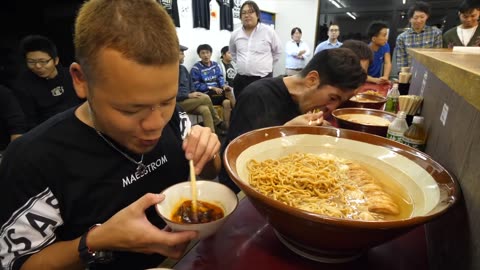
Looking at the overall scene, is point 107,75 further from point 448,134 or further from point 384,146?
point 448,134

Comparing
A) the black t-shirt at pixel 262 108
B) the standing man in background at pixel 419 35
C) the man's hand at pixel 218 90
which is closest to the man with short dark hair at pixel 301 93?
the black t-shirt at pixel 262 108

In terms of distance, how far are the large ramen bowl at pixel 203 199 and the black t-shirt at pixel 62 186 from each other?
339mm

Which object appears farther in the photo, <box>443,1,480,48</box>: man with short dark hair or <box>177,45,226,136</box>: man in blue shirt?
<box>177,45,226,136</box>: man in blue shirt

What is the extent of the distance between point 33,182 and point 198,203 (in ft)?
1.69

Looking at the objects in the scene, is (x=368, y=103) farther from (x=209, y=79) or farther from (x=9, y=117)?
(x=209, y=79)

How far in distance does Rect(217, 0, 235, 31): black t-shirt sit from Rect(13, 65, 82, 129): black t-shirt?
5.07 metres

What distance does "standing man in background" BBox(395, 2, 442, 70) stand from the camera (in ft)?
15.0

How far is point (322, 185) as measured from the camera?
972 mm

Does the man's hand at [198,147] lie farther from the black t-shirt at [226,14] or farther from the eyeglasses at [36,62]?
the black t-shirt at [226,14]

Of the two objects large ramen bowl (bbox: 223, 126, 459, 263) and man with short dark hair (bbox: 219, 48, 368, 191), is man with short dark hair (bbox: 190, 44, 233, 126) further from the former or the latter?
large ramen bowl (bbox: 223, 126, 459, 263)

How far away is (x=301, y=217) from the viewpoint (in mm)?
597

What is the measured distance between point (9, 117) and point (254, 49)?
13.9 ft

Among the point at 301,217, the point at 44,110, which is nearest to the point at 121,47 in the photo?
the point at 301,217

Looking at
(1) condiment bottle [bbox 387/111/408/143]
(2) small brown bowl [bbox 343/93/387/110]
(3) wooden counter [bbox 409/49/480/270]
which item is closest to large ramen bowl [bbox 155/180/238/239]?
(3) wooden counter [bbox 409/49/480/270]
